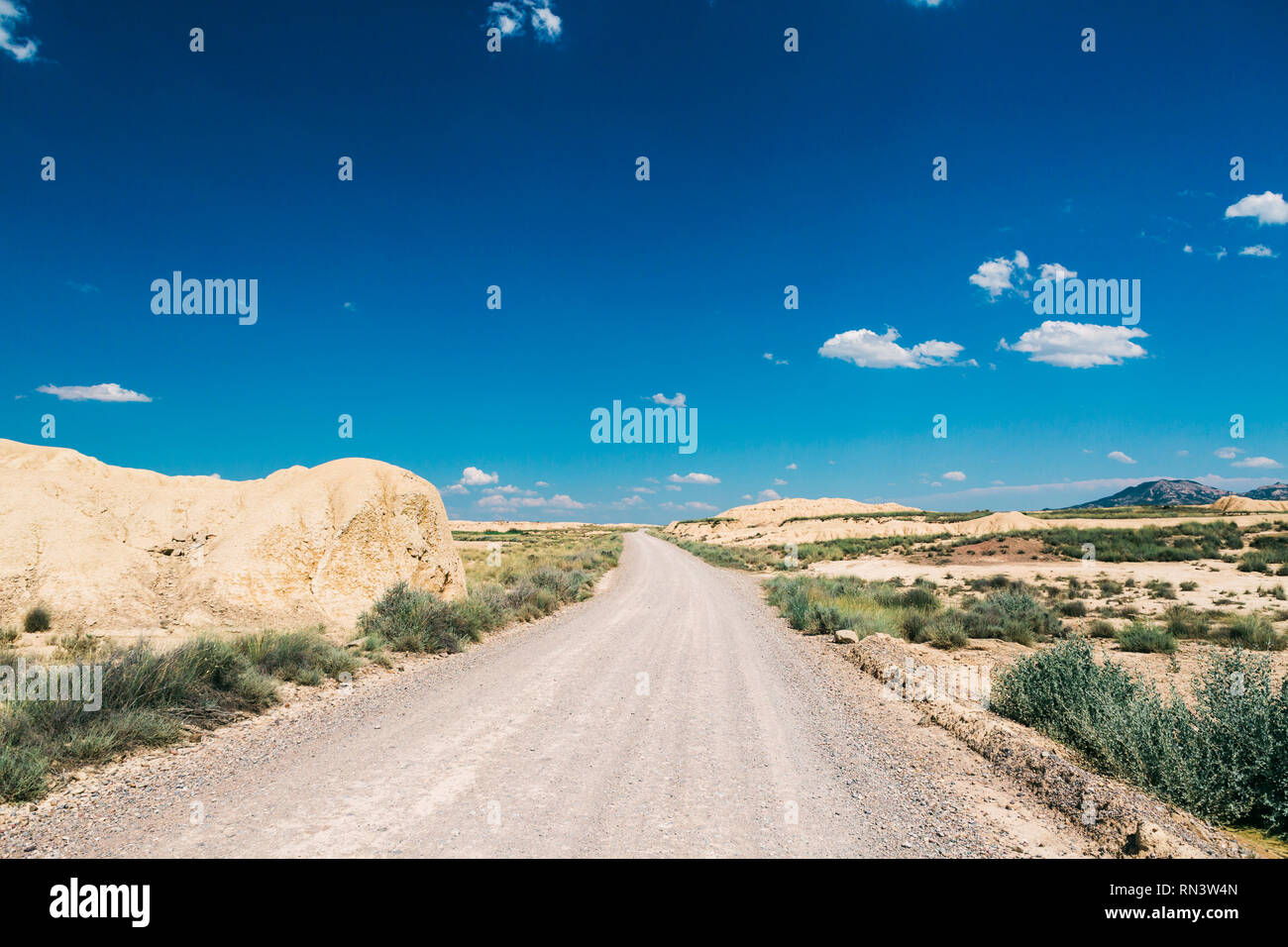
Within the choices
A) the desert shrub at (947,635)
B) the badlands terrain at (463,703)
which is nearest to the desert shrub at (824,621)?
the badlands terrain at (463,703)

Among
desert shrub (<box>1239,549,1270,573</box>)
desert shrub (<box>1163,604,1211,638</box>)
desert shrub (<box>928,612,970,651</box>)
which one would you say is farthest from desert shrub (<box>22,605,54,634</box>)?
desert shrub (<box>1239,549,1270,573</box>)

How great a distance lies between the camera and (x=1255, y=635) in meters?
13.1

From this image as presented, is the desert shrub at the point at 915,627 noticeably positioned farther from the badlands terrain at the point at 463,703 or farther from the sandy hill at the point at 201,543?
the sandy hill at the point at 201,543

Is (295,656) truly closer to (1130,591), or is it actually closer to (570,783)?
(570,783)

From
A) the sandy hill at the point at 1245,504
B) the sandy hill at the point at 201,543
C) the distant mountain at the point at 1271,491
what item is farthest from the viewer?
the distant mountain at the point at 1271,491

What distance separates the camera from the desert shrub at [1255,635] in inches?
500

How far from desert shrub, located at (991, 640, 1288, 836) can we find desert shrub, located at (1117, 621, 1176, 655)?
25.9ft

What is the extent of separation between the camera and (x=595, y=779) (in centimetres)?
554

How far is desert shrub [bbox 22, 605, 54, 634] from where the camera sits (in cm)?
939

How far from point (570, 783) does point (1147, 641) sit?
45.7ft

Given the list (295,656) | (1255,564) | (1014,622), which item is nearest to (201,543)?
(295,656)

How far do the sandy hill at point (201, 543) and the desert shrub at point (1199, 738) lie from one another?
12.2 meters
